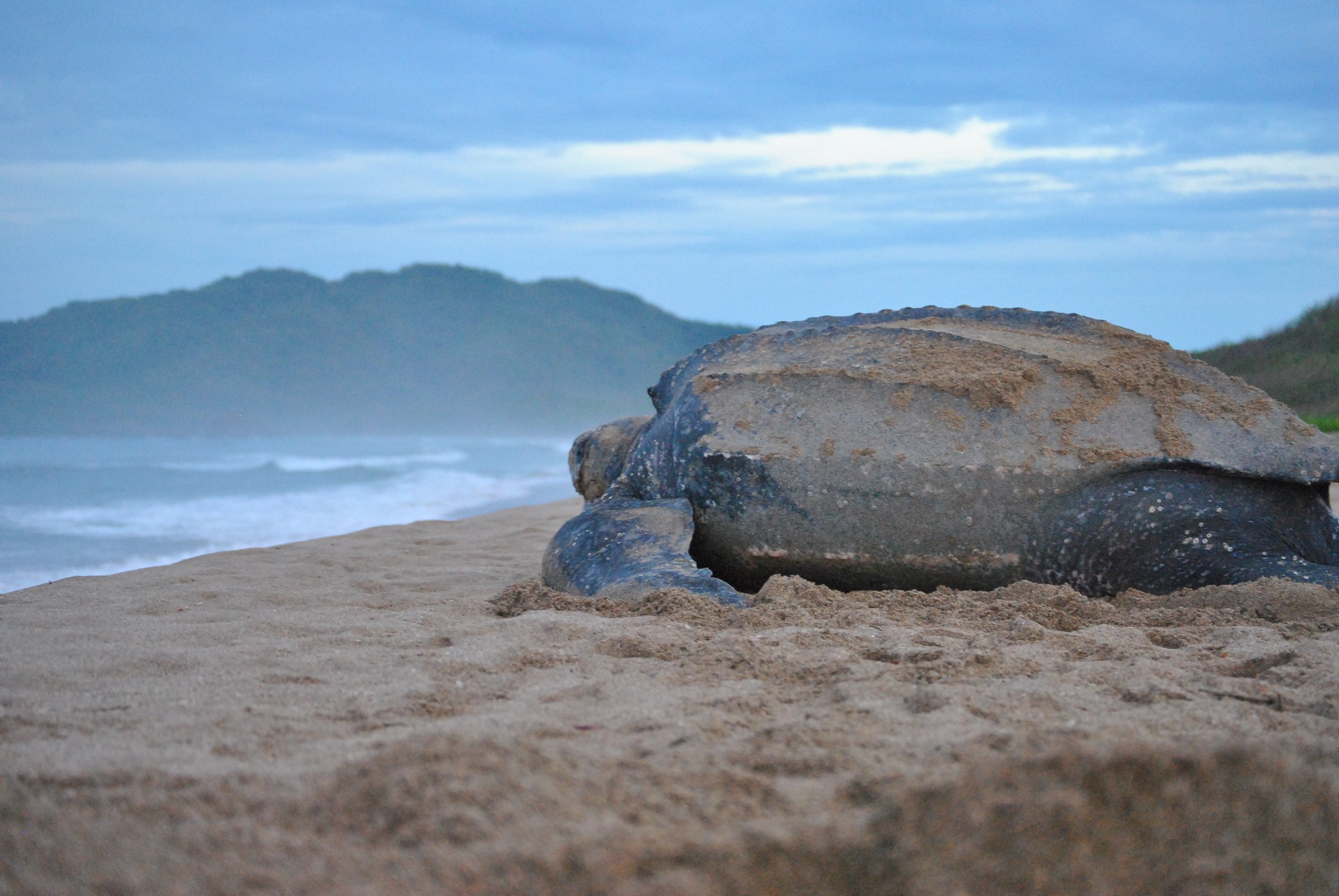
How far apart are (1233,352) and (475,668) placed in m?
19.9

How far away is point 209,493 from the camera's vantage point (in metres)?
9.92

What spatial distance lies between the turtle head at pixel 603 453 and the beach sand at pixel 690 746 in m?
1.54

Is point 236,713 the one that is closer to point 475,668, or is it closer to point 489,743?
point 475,668

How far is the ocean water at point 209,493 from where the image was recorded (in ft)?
21.3

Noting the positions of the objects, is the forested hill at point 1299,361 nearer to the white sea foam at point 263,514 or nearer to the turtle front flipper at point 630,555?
the white sea foam at point 263,514

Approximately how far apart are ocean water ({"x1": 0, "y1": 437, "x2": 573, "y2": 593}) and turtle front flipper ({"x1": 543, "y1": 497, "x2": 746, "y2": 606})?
3466 mm

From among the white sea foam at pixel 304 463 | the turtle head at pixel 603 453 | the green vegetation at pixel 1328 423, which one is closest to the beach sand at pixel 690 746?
the turtle head at pixel 603 453

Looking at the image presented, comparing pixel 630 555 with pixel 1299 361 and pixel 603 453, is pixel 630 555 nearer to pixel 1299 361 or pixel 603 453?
pixel 603 453

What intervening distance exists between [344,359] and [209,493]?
1466 cm

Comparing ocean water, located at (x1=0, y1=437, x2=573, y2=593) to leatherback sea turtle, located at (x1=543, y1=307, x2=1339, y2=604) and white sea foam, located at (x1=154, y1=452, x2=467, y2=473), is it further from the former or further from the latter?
leatherback sea turtle, located at (x1=543, y1=307, x2=1339, y2=604)

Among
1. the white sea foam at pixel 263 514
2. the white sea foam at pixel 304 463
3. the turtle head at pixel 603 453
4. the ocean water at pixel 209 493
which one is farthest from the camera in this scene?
the white sea foam at pixel 304 463

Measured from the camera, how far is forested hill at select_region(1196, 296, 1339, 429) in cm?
1396

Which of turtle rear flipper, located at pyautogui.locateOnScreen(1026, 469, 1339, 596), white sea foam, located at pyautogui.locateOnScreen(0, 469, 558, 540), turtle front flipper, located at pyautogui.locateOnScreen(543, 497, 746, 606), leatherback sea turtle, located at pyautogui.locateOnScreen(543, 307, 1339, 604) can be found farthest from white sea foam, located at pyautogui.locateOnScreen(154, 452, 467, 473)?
turtle rear flipper, located at pyautogui.locateOnScreen(1026, 469, 1339, 596)

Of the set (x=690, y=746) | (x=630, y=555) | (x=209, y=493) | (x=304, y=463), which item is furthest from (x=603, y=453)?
(x=304, y=463)
